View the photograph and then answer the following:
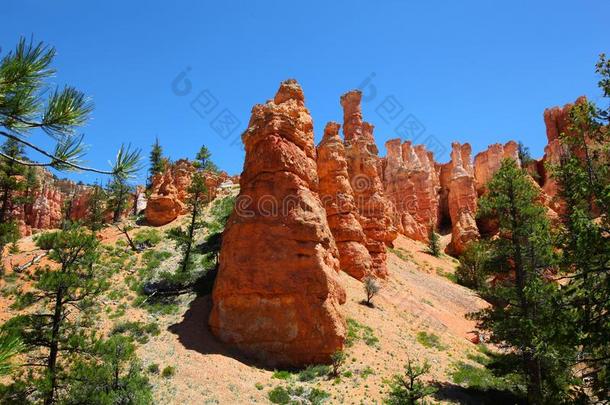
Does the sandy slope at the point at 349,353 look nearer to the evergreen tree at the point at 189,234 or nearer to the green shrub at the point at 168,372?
the green shrub at the point at 168,372

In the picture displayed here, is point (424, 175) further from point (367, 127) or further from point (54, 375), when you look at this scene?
point (54, 375)

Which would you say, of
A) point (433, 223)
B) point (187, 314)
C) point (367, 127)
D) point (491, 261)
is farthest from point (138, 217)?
point (433, 223)

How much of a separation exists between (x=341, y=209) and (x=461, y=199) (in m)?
34.8

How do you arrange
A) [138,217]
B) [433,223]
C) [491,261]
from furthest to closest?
[433,223] → [138,217] → [491,261]

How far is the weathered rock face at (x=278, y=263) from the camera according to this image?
72.6 ft

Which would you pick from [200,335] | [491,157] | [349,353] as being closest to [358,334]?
[349,353]

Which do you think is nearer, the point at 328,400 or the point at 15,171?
the point at 328,400

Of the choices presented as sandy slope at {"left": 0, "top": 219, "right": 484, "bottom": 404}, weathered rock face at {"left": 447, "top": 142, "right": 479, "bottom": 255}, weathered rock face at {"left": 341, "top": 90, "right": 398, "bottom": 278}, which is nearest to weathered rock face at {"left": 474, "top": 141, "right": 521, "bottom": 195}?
weathered rock face at {"left": 447, "top": 142, "right": 479, "bottom": 255}

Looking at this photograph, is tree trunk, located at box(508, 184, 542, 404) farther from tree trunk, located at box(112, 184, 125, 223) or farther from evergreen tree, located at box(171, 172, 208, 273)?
tree trunk, located at box(112, 184, 125, 223)

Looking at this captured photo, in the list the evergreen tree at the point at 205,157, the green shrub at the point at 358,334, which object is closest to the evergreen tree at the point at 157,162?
the evergreen tree at the point at 205,157

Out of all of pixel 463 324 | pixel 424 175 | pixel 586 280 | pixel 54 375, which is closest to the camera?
pixel 586 280

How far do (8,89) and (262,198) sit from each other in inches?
792

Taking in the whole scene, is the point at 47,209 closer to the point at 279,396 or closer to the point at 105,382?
the point at 105,382

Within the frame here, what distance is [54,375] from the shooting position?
13.1m
